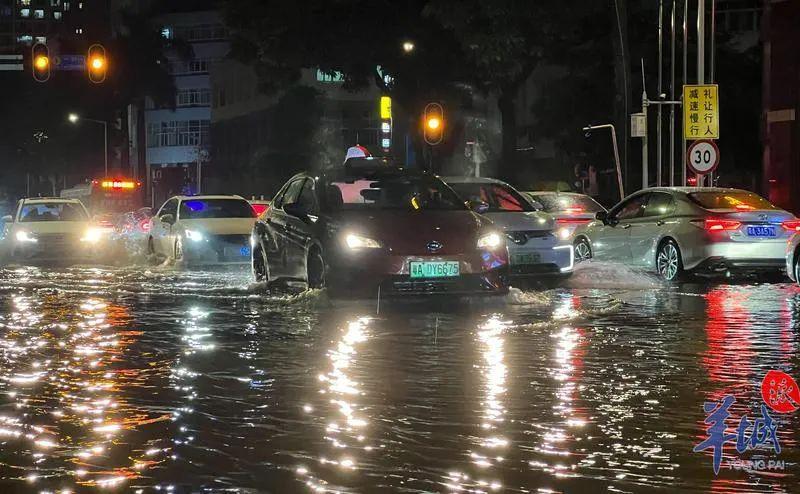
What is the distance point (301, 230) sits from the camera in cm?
1570

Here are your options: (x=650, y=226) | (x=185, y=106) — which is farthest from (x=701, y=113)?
(x=185, y=106)

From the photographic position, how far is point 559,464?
6496mm

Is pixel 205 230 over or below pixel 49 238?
over

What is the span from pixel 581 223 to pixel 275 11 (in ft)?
74.3

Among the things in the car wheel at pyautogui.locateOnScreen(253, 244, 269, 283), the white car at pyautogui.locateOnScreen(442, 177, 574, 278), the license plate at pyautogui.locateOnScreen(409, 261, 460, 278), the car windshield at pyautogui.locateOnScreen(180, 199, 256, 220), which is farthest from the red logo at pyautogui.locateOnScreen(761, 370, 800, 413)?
the car windshield at pyautogui.locateOnScreen(180, 199, 256, 220)

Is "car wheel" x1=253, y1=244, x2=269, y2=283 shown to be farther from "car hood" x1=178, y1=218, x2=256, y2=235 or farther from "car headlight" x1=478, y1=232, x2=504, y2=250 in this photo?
"car hood" x1=178, y1=218, x2=256, y2=235

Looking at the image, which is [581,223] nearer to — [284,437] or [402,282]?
[402,282]

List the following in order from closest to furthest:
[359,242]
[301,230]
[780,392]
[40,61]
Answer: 1. [780,392]
2. [359,242]
3. [301,230]
4. [40,61]

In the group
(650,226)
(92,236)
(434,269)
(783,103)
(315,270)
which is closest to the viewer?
(434,269)

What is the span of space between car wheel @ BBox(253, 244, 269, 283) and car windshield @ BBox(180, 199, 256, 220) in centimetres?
757

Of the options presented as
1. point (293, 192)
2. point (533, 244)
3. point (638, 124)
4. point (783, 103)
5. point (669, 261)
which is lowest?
point (669, 261)

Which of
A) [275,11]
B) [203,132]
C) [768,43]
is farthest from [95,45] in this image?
[203,132]

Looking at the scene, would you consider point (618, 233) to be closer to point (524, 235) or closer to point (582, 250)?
point (582, 250)

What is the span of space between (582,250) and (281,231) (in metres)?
7.96
